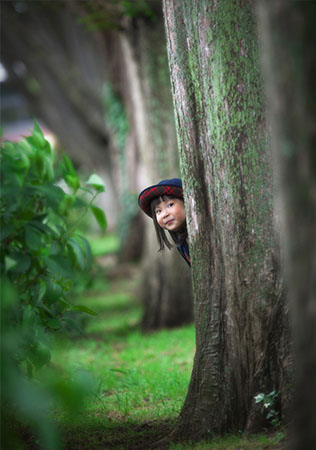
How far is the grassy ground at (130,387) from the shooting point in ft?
9.05

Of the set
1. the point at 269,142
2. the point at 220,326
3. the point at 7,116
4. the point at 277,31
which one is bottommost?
the point at 220,326

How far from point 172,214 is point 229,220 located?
2.59 ft

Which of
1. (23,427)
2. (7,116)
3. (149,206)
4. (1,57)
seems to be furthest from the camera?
(7,116)

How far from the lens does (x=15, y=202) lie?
2.57 meters

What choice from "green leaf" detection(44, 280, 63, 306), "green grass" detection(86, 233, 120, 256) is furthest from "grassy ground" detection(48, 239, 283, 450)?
"green grass" detection(86, 233, 120, 256)

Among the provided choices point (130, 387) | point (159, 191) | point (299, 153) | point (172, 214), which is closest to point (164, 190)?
point (159, 191)

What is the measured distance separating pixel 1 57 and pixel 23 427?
10.3 meters

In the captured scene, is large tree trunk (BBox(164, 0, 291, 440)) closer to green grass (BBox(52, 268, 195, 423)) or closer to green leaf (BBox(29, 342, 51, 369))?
green grass (BBox(52, 268, 195, 423))

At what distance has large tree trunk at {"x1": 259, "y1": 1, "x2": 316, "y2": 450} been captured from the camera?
65.1 inches

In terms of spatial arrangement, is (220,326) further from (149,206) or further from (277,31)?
(277,31)

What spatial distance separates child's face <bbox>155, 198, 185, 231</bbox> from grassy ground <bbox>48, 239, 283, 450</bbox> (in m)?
0.94

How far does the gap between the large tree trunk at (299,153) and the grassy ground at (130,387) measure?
2.36 ft

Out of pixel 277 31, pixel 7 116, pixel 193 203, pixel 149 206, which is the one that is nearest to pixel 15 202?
pixel 193 203

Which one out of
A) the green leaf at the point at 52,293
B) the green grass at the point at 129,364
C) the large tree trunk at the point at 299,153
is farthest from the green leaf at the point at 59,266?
the large tree trunk at the point at 299,153
